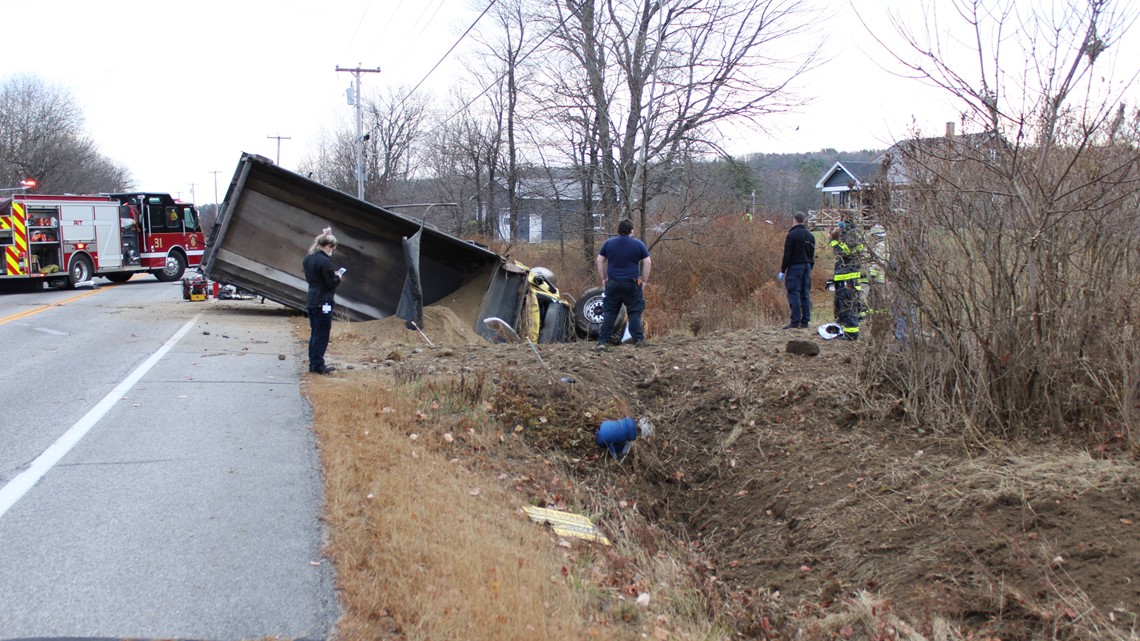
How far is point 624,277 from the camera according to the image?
10.9m

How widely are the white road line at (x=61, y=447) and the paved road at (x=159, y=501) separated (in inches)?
0.8

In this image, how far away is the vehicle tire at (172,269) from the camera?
30.5 metres

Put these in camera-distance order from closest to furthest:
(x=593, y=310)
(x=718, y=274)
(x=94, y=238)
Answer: (x=593, y=310) < (x=718, y=274) < (x=94, y=238)

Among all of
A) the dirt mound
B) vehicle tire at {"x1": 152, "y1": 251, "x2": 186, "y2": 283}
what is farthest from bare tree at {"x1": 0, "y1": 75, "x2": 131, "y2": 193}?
the dirt mound

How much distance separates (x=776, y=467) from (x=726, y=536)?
863mm

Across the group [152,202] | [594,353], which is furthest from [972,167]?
[152,202]

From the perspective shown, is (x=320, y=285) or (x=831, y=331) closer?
(x=320, y=285)

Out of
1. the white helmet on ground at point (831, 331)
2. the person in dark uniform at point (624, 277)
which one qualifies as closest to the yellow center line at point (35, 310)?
the person in dark uniform at point (624, 277)

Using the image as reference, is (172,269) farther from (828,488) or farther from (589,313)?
(828,488)

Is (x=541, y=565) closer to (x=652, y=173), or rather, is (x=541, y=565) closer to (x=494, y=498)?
(x=494, y=498)

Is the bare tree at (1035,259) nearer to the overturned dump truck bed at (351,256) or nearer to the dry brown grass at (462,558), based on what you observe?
the dry brown grass at (462,558)

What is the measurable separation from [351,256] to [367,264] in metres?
0.33

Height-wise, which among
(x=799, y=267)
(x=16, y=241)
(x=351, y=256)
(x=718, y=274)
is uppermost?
(x=16, y=241)

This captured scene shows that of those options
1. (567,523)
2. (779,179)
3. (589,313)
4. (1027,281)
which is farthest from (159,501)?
(779,179)
